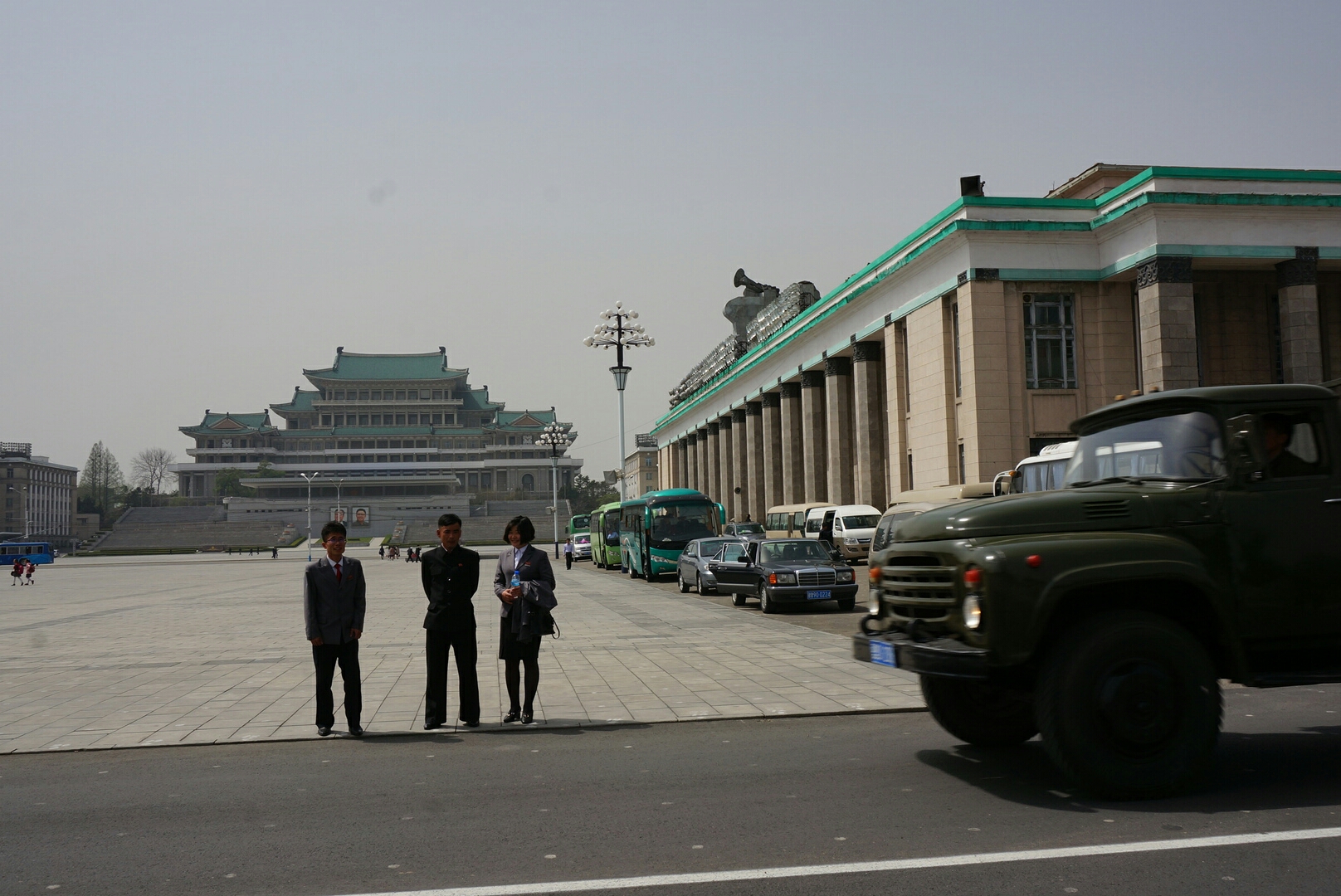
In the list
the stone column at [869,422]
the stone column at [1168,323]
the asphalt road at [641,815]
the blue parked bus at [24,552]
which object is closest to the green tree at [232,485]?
the blue parked bus at [24,552]

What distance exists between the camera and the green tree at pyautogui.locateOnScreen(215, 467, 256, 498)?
12025 centimetres

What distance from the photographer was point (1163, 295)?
1249 inches

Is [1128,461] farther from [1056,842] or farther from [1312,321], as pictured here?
[1312,321]

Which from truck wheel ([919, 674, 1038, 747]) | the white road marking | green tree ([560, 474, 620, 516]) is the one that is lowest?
the white road marking

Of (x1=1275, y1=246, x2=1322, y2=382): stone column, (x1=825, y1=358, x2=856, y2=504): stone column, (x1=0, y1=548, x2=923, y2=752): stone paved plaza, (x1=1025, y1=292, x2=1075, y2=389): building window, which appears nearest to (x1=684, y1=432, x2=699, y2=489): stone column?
(x1=825, y1=358, x2=856, y2=504): stone column

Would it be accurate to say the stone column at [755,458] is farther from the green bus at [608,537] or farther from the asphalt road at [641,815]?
the asphalt road at [641,815]

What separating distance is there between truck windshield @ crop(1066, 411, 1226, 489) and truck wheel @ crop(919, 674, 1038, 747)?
158cm

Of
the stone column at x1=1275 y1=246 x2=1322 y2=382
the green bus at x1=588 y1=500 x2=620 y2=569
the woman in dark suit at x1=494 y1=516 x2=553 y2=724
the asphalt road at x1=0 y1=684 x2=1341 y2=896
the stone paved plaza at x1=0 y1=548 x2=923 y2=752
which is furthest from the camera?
the green bus at x1=588 y1=500 x2=620 y2=569

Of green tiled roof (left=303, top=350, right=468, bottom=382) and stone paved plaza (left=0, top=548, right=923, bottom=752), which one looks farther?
green tiled roof (left=303, top=350, right=468, bottom=382)

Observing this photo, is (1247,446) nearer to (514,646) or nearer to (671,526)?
(514,646)

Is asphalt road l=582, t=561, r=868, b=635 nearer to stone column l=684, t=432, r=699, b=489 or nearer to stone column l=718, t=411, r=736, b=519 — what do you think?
stone column l=718, t=411, r=736, b=519

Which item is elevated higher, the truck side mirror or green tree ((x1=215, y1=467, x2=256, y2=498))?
green tree ((x1=215, y1=467, x2=256, y2=498))

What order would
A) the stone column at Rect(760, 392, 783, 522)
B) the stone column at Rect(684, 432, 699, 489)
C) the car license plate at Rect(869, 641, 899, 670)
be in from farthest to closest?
the stone column at Rect(684, 432, 699, 489) < the stone column at Rect(760, 392, 783, 522) < the car license plate at Rect(869, 641, 899, 670)

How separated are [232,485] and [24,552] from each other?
154 ft
